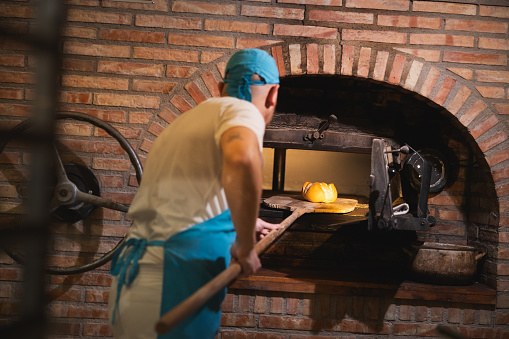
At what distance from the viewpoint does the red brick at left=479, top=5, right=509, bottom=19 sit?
252 centimetres

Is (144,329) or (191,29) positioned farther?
(191,29)

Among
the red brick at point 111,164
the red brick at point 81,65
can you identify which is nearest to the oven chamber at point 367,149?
the red brick at point 111,164

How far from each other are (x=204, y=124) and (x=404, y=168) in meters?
1.53

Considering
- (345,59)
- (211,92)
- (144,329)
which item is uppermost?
(345,59)

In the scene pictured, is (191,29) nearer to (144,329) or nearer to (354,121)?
A: (354,121)

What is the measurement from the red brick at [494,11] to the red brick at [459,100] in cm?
47

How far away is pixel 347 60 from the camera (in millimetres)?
2469

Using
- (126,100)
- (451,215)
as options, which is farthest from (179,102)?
(451,215)

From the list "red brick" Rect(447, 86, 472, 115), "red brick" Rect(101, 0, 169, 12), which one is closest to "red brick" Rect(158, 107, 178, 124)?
"red brick" Rect(101, 0, 169, 12)

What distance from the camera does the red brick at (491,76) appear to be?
2512 mm

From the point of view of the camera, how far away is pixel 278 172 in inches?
131

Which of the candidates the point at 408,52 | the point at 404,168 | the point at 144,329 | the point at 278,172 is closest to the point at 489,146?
the point at 404,168

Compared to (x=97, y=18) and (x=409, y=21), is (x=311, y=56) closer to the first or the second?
(x=409, y=21)

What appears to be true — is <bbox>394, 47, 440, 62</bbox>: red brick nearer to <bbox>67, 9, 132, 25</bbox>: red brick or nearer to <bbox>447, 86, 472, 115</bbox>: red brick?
<bbox>447, 86, 472, 115</bbox>: red brick
